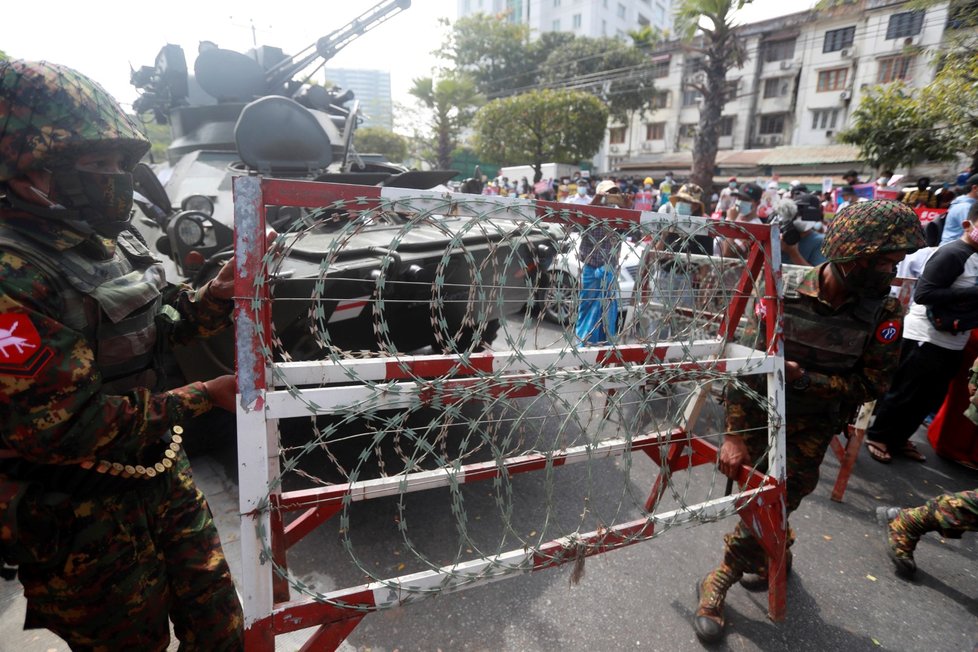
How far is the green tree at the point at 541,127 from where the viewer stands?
2431 cm

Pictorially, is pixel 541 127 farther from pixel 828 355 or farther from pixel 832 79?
pixel 828 355

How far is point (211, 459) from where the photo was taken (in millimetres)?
3586

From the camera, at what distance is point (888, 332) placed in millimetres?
2342

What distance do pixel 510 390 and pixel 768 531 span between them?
136 cm

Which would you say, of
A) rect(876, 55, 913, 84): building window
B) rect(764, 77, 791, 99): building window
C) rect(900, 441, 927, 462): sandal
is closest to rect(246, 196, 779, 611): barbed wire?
rect(900, 441, 927, 462): sandal

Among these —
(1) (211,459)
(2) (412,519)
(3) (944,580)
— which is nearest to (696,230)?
(2) (412,519)

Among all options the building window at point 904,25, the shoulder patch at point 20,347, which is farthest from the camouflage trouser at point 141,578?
the building window at point 904,25

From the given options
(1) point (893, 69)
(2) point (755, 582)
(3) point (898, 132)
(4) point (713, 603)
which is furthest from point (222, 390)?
(1) point (893, 69)

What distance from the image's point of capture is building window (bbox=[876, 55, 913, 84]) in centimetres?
2348

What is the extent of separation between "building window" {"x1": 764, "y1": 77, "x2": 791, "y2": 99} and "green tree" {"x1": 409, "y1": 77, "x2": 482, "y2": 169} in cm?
1717

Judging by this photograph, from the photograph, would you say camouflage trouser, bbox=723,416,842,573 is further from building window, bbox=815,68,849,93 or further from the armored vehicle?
building window, bbox=815,68,849,93

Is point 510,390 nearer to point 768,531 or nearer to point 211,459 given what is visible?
point 768,531

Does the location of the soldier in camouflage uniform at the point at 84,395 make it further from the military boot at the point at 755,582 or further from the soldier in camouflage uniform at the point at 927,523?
the soldier in camouflage uniform at the point at 927,523

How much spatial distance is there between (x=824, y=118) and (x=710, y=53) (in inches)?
658
